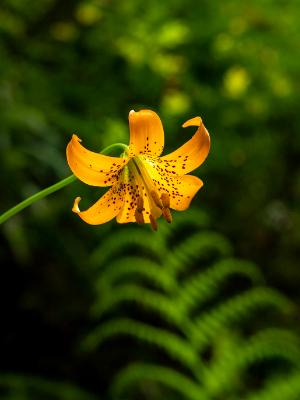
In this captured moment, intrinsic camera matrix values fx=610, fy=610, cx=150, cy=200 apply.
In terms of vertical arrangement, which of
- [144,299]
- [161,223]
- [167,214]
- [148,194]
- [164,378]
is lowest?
[167,214]

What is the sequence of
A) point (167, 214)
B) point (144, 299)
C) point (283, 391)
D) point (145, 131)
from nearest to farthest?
point (145, 131) < point (167, 214) < point (283, 391) < point (144, 299)

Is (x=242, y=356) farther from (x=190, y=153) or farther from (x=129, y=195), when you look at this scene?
(x=190, y=153)

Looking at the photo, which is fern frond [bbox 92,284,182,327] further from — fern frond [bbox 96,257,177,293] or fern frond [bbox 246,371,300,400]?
fern frond [bbox 246,371,300,400]

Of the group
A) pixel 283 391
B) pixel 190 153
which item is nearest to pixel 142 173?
pixel 190 153

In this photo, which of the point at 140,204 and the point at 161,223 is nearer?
the point at 140,204

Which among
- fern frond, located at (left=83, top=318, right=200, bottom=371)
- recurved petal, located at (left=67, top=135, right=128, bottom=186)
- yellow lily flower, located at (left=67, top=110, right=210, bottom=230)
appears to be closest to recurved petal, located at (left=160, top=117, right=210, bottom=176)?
yellow lily flower, located at (left=67, top=110, right=210, bottom=230)
